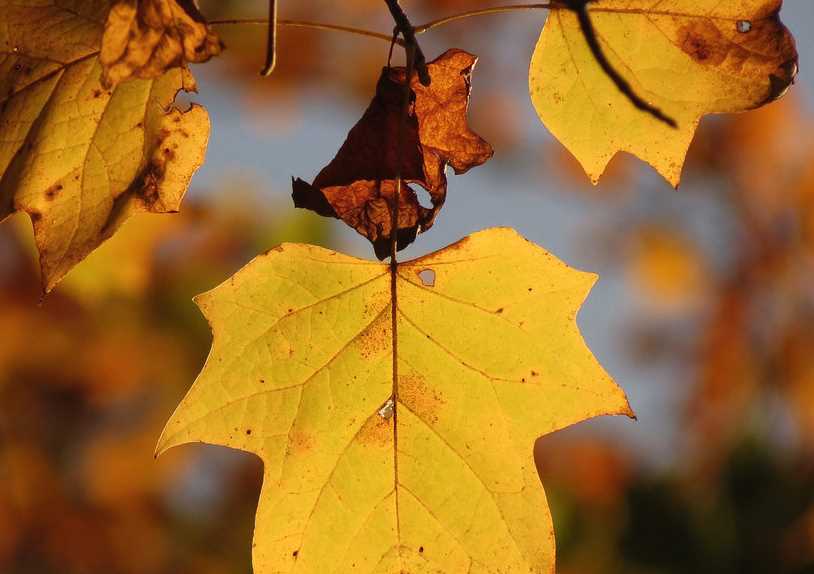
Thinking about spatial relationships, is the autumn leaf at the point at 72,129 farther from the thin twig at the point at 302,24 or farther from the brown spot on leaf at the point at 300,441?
the brown spot on leaf at the point at 300,441

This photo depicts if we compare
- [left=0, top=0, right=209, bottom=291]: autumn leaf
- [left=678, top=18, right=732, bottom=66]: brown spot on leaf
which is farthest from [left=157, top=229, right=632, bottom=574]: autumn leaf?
[left=678, top=18, right=732, bottom=66]: brown spot on leaf

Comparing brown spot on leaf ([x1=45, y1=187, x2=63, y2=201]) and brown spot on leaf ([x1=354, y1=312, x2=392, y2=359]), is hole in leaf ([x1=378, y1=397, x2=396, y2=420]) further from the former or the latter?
brown spot on leaf ([x1=45, y1=187, x2=63, y2=201])

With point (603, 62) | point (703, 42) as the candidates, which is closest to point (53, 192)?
point (603, 62)

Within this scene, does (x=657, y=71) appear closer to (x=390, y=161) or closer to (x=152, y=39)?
(x=390, y=161)

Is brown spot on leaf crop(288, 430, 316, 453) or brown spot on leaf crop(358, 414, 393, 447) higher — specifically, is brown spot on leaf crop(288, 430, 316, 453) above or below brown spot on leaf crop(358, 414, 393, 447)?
below

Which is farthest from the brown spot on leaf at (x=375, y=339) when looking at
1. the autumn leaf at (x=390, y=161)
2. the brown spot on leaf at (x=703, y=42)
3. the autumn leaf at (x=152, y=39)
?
the brown spot on leaf at (x=703, y=42)

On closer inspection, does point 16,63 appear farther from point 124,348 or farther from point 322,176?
point 124,348

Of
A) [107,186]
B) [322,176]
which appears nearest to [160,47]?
[107,186]

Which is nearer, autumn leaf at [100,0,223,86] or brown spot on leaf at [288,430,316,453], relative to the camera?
autumn leaf at [100,0,223,86]
